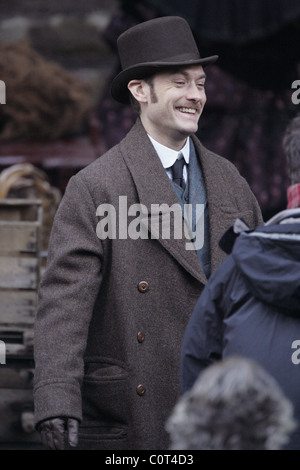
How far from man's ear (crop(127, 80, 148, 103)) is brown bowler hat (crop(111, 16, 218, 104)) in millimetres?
24

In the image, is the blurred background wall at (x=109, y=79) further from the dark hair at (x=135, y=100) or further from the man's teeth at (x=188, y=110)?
the man's teeth at (x=188, y=110)

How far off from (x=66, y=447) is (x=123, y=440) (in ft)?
0.85

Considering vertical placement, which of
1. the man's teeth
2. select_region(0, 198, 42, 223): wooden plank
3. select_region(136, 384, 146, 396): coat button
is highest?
the man's teeth

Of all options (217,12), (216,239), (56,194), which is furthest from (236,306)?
(217,12)

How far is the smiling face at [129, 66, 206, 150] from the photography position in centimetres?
351

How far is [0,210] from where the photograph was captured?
16.8 feet

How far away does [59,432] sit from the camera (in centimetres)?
316

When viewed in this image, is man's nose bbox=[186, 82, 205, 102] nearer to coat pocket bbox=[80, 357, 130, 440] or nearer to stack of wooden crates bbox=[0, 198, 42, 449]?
coat pocket bbox=[80, 357, 130, 440]

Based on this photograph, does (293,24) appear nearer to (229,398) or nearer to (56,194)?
(56,194)

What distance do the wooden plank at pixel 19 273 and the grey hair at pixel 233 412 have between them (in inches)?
109

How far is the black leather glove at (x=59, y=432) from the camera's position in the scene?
10.3 feet

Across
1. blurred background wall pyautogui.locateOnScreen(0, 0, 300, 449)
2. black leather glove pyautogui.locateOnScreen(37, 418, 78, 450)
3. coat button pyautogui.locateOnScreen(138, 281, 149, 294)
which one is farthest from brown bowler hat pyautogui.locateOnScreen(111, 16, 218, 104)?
blurred background wall pyautogui.locateOnScreen(0, 0, 300, 449)

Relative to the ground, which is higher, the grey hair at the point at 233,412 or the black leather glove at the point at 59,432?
the grey hair at the point at 233,412

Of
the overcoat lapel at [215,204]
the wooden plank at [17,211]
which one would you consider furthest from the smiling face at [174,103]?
the wooden plank at [17,211]
